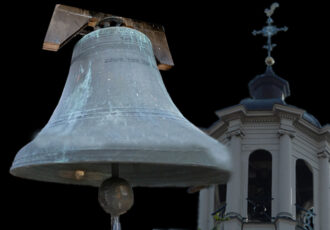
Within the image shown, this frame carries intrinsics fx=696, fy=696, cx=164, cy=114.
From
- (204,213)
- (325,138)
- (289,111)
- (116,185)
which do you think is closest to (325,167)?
(325,138)

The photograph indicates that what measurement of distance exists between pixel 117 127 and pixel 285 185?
1001 centimetres

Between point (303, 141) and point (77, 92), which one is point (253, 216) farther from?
point (77, 92)

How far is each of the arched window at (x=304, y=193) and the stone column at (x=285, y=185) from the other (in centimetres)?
82

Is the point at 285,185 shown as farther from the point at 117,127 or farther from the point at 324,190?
the point at 117,127

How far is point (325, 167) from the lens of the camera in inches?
591

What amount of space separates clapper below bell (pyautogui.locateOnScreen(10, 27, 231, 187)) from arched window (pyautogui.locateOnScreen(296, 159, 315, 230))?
9.34 meters

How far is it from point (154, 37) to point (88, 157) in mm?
2504

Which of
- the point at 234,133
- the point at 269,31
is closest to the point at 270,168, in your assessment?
the point at 234,133

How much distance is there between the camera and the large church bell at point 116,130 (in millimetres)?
4410

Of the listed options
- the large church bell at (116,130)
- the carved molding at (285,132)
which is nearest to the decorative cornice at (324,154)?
the carved molding at (285,132)

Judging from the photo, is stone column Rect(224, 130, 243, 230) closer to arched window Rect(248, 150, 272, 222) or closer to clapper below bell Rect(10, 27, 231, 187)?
arched window Rect(248, 150, 272, 222)

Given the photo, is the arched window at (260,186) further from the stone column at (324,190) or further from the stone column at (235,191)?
the stone column at (324,190)

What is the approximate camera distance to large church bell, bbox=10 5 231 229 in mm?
4410

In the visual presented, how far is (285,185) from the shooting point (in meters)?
14.0
